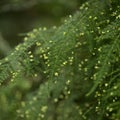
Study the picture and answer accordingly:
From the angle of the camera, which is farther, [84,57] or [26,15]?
[26,15]

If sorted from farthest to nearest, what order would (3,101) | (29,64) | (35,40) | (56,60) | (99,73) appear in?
1. (3,101)
2. (35,40)
3. (29,64)
4. (56,60)
5. (99,73)

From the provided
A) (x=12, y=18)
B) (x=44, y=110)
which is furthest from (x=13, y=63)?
(x=12, y=18)

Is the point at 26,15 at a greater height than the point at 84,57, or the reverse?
the point at 26,15

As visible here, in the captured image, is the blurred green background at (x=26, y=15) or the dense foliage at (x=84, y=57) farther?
the blurred green background at (x=26, y=15)

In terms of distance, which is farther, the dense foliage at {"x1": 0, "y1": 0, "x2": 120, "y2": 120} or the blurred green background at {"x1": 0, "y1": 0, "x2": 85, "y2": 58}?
the blurred green background at {"x1": 0, "y1": 0, "x2": 85, "y2": 58}

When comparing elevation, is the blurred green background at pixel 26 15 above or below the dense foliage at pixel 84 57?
above

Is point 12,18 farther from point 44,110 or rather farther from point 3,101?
point 44,110

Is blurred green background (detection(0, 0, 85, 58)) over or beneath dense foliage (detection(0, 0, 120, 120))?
over

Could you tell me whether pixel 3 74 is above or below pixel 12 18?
below
